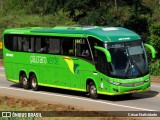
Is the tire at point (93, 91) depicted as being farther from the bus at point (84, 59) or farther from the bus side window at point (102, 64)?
the bus side window at point (102, 64)

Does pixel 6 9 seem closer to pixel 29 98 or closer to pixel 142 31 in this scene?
pixel 142 31

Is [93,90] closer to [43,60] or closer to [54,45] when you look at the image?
[54,45]

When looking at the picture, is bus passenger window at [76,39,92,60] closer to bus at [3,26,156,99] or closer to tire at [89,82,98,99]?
bus at [3,26,156,99]

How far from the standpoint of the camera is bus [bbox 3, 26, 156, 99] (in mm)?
22719

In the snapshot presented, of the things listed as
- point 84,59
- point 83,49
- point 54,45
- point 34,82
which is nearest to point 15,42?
point 34,82

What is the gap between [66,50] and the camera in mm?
25172

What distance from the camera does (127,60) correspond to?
22.9 metres

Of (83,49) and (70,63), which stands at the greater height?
(83,49)

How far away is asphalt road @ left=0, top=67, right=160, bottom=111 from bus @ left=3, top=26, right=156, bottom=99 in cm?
44

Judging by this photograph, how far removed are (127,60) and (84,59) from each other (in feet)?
6.89

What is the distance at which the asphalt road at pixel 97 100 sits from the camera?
70.5ft

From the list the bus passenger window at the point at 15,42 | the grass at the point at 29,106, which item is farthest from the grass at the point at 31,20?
the grass at the point at 29,106

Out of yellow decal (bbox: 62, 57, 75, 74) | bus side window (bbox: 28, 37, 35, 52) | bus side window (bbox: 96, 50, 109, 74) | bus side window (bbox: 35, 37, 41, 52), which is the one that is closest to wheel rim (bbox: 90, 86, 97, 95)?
bus side window (bbox: 96, 50, 109, 74)

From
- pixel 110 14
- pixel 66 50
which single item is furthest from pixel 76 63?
pixel 110 14
